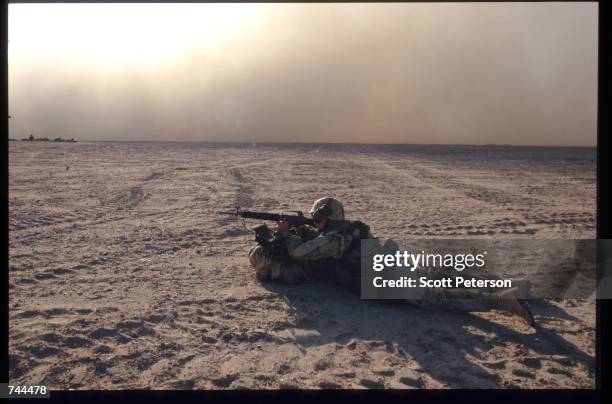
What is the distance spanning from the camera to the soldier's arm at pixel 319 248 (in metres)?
4.50

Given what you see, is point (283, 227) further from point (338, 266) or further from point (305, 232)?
point (338, 266)

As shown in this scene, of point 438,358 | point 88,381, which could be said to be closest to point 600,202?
point 438,358

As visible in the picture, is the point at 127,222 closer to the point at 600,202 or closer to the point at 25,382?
the point at 25,382

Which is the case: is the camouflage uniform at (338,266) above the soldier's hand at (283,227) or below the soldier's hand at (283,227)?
below

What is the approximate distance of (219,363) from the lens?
3.49 m

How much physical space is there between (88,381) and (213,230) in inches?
181

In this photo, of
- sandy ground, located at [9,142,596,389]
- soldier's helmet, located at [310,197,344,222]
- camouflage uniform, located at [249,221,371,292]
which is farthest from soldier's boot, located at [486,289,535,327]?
soldier's helmet, located at [310,197,344,222]

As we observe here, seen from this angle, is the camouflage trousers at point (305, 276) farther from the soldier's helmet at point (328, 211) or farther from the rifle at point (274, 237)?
the soldier's helmet at point (328, 211)

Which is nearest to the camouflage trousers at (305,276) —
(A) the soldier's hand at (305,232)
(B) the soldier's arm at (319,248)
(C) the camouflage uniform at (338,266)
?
(C) the camouflage uniform at (338,266)

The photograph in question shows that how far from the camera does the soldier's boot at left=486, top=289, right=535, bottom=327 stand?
4117 millimetres

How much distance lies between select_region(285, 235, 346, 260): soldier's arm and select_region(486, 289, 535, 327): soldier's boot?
1519 mm

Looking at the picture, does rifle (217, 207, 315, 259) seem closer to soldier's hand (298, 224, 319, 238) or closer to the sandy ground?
soldier's hand (298, 224, 319, 238)

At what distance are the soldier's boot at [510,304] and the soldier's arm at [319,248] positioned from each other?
4.98 feet

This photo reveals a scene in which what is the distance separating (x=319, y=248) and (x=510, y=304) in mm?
1832
